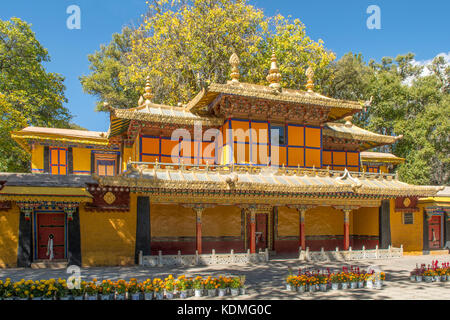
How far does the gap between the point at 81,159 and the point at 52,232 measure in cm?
1007

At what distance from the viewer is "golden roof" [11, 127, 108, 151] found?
936 inches

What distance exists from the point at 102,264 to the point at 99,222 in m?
1.79

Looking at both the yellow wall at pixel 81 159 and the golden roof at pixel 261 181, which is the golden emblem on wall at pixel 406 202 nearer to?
the golden roof at pixel 261 181

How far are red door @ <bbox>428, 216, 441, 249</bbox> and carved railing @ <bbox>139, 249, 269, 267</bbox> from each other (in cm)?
1141

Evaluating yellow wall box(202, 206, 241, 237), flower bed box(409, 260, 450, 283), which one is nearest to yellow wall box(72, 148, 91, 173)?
yellow wall box(202, 206, 241, 237)

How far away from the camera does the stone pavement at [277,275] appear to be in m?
10.6

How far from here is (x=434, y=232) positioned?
2317 cm

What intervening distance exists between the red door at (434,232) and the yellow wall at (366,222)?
3.83 metres

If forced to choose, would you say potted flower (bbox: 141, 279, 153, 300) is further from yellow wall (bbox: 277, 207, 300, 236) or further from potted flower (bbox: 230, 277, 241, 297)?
yellow wall (bbox: 277, 207, 300, 236)

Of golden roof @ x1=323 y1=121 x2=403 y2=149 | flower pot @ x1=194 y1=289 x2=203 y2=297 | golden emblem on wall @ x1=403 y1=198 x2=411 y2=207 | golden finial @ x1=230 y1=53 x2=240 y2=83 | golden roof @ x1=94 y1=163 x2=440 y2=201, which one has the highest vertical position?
golden finial @ x1=230 y1=53 x2=240 y2=83

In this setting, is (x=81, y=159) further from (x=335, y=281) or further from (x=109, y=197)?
(x=335, y=281)

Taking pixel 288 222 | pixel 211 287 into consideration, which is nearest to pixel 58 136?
pixel 288 222

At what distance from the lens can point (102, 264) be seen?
16.5m
